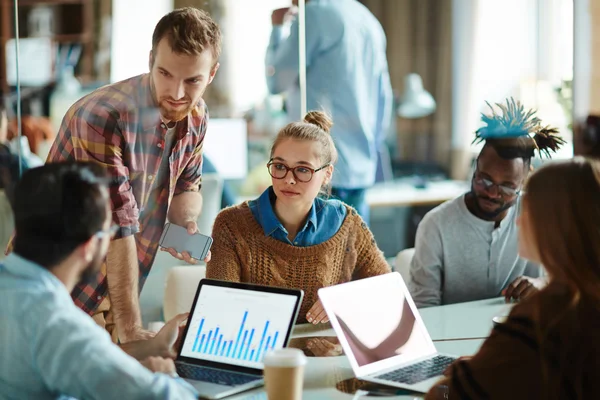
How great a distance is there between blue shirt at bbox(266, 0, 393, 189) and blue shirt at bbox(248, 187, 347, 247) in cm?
121

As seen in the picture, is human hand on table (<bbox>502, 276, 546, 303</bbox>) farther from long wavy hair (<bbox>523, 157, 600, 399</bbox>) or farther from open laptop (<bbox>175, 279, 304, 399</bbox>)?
long wavy hair (<bbox>523, 157, 600, 399</bbox>)

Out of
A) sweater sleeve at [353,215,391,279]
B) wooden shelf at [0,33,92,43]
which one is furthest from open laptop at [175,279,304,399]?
wooden shelf at [0,33,92,43]

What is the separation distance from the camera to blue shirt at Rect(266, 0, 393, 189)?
12.3 ft

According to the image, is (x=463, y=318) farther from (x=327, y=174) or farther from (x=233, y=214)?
(x=233, y=214)

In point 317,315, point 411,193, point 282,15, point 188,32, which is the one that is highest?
point 282,15

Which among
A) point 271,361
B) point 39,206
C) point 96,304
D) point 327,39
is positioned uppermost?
point 327,39

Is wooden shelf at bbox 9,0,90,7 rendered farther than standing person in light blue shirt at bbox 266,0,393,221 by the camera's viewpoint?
Yes

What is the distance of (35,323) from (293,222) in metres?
1.18

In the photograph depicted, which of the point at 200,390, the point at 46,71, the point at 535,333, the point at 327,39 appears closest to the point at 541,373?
the point at 535,333

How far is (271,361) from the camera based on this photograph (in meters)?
1.40

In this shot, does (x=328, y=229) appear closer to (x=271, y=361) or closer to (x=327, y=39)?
(x=271, y=361)

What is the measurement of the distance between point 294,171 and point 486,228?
0.76 meters

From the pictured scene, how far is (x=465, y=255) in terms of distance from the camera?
269 cm

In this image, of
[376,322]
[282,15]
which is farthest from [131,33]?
[376,322]
